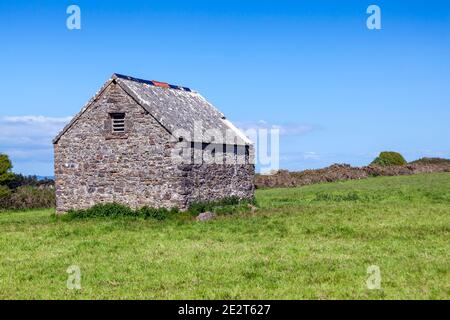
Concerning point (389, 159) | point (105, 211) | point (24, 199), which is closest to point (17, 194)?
point (24, 199)

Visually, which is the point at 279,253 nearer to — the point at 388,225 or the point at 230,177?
the point at 388,225

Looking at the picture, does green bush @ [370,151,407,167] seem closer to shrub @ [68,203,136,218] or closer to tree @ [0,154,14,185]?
tree @ [0,154,14,185]

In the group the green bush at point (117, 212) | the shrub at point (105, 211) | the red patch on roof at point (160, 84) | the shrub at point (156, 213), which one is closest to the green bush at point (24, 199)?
the green bush at point (117, 212)

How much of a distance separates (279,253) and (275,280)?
3562 millimetres

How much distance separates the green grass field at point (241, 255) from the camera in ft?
43.2

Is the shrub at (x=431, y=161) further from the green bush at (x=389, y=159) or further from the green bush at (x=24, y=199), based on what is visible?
the green bush at (x=24, y=199)

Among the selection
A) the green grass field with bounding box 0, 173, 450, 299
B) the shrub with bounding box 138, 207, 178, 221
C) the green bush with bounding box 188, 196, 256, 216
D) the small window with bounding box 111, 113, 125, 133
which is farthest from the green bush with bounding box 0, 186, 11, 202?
the green bush with bounding box 188, 196, 256, 216

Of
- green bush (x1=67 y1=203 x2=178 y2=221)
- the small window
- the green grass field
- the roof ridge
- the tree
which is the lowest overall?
the green grass field

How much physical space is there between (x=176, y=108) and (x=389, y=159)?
45.2 m

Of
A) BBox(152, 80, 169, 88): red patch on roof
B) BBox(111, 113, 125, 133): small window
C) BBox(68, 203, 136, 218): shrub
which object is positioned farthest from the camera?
BBox(152, 80, 169, 88): red patch on roof

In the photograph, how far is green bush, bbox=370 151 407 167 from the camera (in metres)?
71.2

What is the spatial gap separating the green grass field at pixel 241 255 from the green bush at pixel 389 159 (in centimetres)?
4302

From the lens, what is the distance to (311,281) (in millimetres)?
13812
